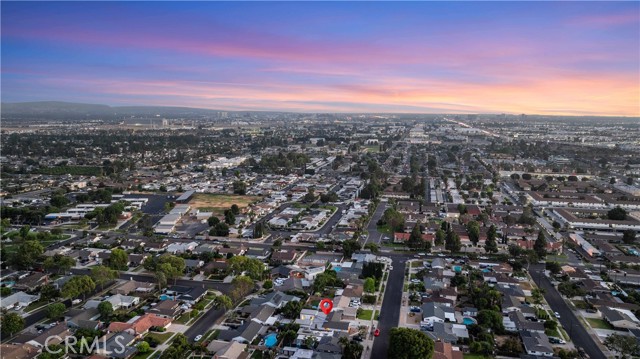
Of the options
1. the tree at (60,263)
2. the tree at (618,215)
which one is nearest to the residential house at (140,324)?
the tree at (60,263)

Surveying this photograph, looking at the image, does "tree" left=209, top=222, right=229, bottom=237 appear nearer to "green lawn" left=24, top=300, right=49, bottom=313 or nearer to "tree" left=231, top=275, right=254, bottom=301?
"tree" left=231, top=275, right=254, bottom=301

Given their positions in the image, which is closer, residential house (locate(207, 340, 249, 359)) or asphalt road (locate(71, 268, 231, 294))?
residential house (locate(207, 340, 249, 359))

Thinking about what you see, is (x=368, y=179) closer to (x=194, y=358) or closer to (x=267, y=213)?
(x=267, y=213)

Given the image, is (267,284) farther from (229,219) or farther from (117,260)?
(229,219)

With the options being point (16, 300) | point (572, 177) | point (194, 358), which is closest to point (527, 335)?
point (194, 358)

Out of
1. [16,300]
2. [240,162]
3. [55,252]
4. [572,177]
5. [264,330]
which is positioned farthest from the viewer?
[240,162]

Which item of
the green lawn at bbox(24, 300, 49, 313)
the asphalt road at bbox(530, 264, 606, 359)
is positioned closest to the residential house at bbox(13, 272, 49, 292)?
the green lawn at bbox(24, 300, 49, 313)

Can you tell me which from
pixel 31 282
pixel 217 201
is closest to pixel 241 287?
pixel 31 282
